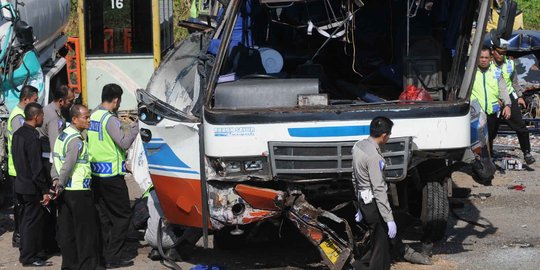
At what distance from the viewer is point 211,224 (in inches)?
327

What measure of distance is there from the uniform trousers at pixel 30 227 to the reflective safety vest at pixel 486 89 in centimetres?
566

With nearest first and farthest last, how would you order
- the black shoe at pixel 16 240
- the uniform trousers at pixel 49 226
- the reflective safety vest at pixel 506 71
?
the uniform trousers at pixel 49 226 < the black shoe at pixel 16 240 < the reflective safety vest at pixel 506 71

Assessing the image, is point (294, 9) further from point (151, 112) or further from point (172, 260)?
point (172, 260)

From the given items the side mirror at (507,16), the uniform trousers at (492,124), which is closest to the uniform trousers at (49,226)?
the side mirror at (507,16)

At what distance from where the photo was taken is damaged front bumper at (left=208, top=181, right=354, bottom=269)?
8.14 metres

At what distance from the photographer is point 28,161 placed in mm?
9148

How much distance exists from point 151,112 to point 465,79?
2.72m

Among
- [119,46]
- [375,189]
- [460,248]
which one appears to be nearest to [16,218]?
[375,189]

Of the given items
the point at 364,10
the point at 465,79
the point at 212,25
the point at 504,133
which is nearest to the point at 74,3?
the point at 504,133

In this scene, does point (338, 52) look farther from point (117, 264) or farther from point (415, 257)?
point (117, 264)

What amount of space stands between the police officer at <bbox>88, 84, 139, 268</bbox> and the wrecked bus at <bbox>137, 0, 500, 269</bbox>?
0.43 metres

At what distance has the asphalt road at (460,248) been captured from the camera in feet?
29.2

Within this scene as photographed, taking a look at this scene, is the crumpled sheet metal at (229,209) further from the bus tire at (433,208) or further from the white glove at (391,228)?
the bus tire at (433,208)

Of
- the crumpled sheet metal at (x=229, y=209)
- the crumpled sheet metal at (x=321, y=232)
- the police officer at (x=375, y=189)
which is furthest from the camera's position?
the crumpled sheet metal at (x=229, y=209)
